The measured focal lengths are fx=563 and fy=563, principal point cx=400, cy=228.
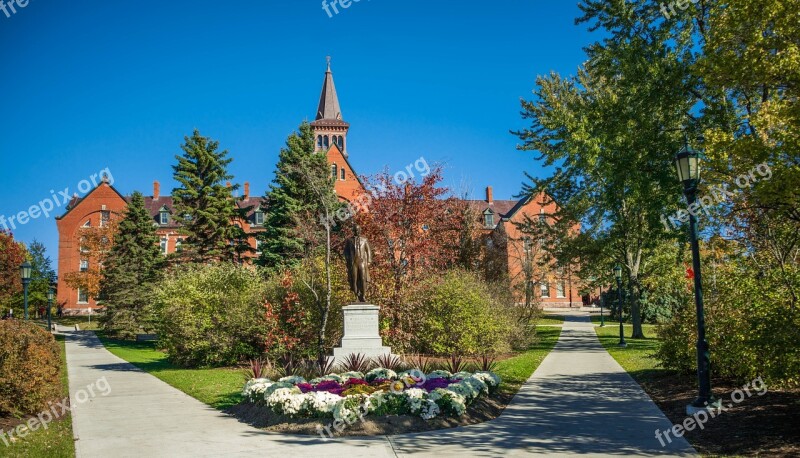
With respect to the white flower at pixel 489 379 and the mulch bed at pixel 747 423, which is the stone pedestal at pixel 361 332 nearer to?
the white flower at pixel 489 379

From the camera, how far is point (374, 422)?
9453mm

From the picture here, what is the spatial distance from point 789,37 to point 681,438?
23.8 feet

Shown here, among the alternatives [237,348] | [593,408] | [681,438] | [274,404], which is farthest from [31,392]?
[681,438]

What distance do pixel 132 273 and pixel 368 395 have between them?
33.5 metres

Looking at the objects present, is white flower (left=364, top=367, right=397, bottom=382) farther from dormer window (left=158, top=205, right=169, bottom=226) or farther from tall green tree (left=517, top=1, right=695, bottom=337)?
dormer window (left=158, top=205, right=169, bottom=226)

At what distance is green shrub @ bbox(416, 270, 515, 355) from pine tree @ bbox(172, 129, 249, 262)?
17711 millimetres

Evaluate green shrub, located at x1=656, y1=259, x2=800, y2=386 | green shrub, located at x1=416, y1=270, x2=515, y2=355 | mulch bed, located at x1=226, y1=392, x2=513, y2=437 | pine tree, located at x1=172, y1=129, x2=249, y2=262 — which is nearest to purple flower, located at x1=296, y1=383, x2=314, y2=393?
mulch bed, located at x1=226, y1=392, x2=513, y2=437

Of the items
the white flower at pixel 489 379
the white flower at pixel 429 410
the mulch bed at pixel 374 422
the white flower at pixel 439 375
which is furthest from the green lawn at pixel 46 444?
the white flower at pixel 489 379

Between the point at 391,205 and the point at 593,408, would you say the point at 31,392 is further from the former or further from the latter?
the point at 391,205

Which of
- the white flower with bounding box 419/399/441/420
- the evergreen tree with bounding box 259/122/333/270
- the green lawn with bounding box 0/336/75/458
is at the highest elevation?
the evergreen tree with bounding box 259/122/333/270

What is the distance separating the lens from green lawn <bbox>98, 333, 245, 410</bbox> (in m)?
13.3

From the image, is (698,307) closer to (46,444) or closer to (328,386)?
(328,386)

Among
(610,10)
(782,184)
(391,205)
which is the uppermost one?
(610,10)

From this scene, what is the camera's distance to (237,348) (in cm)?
2103
